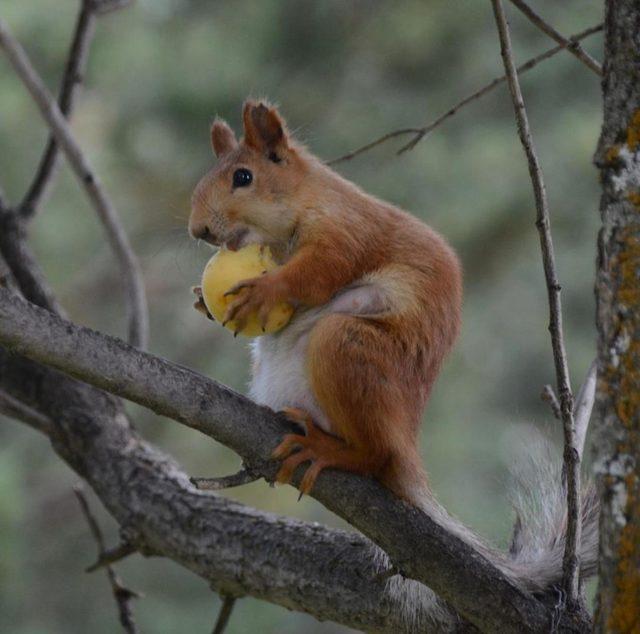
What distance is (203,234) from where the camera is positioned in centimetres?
240

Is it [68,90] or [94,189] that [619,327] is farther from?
[68,90]

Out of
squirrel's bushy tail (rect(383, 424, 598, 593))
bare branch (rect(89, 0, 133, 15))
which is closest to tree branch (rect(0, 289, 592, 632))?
squirrel's bushy tail (rect(383, 424, 598, 593))

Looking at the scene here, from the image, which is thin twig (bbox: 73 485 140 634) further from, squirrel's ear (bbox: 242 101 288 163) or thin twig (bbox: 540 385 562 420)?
thin twig (bbox: 540 385 562 420)

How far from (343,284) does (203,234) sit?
0.96ft

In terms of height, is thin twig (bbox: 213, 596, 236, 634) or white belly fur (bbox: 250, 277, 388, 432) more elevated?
white belly fur (bbox: 250, 277, 388, 432)

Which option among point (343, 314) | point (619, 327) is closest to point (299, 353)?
point (343, 314)

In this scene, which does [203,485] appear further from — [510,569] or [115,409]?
[115,409]

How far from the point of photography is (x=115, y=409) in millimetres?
2775

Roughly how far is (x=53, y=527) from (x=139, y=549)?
4.98m

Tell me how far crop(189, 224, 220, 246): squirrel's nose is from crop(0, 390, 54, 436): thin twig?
54 cm

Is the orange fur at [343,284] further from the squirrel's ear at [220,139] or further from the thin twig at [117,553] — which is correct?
the thin twig at [117,553]

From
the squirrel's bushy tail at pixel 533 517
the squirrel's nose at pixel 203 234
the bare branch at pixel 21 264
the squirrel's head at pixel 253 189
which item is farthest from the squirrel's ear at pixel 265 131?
the squirrel's bushy tail at pixel 533 517

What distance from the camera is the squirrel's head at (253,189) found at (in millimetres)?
2418

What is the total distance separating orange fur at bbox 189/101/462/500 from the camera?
215 cm
